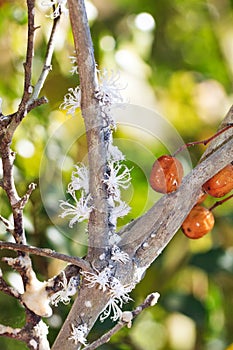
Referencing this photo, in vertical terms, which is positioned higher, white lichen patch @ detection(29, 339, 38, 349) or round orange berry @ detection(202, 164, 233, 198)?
round orange berry @ detection(202, 164, 233, 198)

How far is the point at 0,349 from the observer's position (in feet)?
3.20

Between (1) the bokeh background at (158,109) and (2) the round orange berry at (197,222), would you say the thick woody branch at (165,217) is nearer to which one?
(2) the round orange berry at (197,222)

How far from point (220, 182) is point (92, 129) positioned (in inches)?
4.3

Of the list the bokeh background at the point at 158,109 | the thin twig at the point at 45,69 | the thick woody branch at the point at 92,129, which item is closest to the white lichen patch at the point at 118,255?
the thick woody branch at the point at 92,129

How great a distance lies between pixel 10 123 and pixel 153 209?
0.12 metres

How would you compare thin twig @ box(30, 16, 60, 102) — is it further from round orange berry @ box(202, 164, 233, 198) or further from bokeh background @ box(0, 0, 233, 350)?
bokeh background @ box(0, 0, 233, 350)

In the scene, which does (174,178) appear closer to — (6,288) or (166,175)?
(166,175)

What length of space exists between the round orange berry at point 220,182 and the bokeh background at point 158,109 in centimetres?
29

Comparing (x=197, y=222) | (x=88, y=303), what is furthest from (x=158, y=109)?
(x=88, y=303)

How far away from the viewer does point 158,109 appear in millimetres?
1184

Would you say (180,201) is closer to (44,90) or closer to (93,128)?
(93,128)

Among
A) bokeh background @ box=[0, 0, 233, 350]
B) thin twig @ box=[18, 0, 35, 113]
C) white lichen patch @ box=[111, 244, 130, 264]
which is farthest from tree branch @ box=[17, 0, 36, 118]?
bokeh background @ box=[0, 0, 233, 350]

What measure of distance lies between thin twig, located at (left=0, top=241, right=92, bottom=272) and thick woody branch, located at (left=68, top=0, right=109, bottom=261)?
14mm

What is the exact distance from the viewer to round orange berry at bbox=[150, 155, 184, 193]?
51 centimetres
